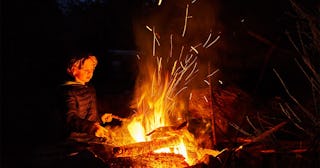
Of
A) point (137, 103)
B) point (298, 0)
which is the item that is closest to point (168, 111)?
point (137, 103)

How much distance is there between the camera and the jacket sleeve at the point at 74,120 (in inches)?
163

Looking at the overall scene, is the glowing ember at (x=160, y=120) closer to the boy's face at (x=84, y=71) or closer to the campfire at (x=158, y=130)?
the campfire at (x=158, y=130)

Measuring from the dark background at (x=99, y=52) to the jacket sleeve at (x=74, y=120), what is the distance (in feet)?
1.57

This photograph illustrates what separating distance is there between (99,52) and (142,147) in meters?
8.88

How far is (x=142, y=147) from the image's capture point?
4.11 metres

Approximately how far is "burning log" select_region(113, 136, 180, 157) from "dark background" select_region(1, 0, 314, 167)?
1151 mm

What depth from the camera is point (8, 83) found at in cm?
977

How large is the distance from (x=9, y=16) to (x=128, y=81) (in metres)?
4.09

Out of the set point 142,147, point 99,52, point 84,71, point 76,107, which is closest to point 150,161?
point 142,147

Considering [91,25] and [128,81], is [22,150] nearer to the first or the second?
[128,81]

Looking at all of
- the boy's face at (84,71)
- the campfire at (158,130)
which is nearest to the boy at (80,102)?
the boy's face at (84,71)

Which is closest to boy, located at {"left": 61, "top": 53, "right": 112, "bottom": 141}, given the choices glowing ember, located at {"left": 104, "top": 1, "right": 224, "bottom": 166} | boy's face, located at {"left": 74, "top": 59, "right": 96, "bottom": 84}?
boy's face, located at {"left": 74, "top": 59, "right": 96, "bottom": 84}

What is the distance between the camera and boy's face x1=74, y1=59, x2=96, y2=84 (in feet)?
14.3

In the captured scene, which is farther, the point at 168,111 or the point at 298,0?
the point at 298,0
